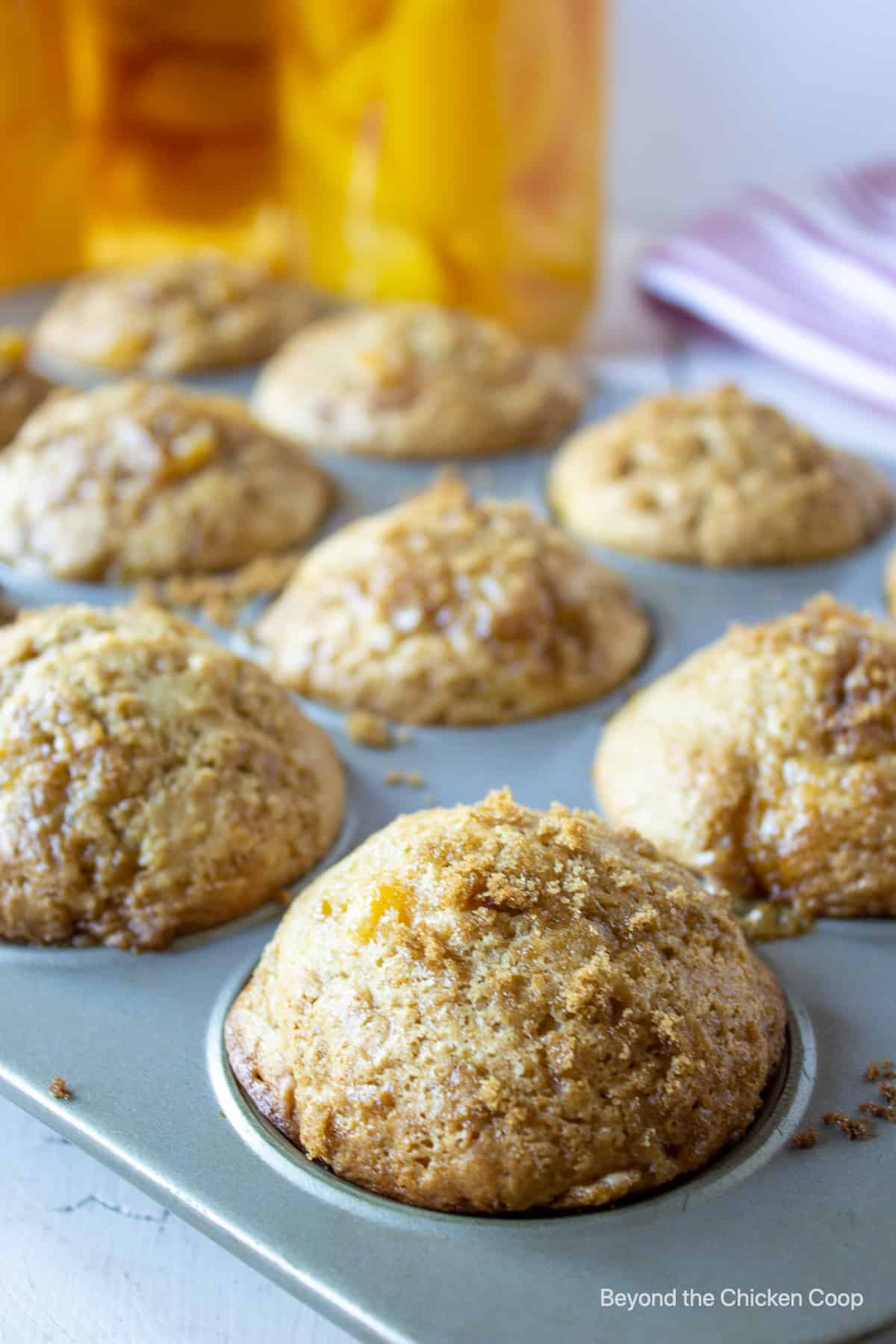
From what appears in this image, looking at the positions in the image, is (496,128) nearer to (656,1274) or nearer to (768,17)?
(768,17)

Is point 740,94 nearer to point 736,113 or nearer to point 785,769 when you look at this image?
point 736,113

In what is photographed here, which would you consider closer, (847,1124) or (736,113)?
(847,1124)

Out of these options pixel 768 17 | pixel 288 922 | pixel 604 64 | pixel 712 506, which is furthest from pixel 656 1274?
pixel 768 17

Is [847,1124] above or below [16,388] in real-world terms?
below

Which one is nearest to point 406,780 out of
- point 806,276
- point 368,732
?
point 368,732

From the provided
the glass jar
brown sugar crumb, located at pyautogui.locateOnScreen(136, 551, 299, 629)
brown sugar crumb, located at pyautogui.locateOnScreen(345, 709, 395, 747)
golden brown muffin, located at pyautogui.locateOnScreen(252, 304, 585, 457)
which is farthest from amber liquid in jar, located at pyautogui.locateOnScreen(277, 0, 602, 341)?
brown sugar crumb, located at pyautogui.locateOnScreen(345, 709, 395, 747)

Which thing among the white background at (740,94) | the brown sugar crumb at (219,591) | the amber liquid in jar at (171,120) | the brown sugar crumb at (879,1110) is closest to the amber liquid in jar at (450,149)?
the amber liquid in jar at (171,120)
